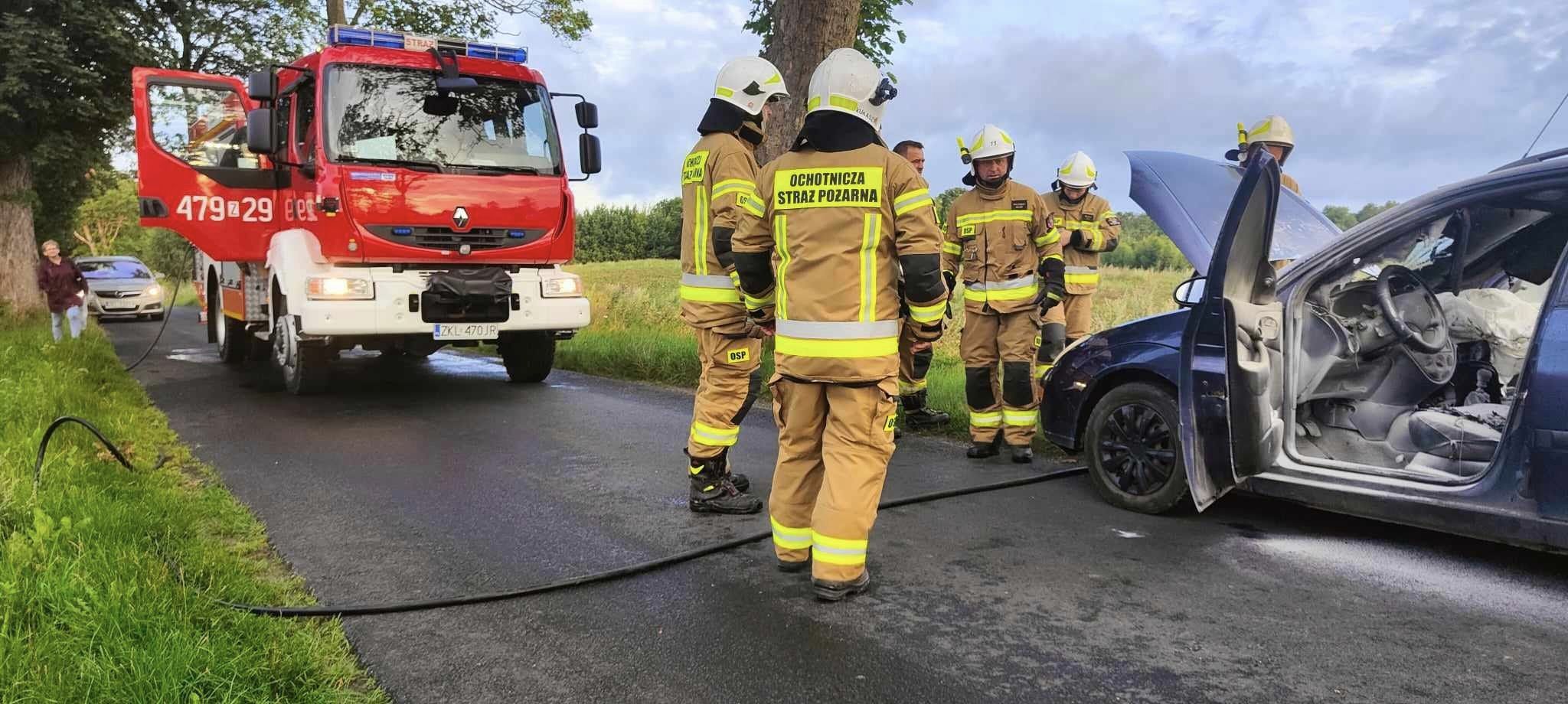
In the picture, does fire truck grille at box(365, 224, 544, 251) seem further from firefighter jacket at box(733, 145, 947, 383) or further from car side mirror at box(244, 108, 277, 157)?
firefighter jacket at box(733, 145, 947, 383)

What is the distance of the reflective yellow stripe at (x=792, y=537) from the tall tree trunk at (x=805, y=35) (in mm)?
5623

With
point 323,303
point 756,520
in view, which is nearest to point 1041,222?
point 756,520

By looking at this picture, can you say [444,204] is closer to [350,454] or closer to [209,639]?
[350,454]

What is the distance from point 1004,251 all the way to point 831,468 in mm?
2798

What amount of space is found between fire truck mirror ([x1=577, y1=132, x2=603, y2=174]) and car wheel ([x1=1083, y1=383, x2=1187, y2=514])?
504cm

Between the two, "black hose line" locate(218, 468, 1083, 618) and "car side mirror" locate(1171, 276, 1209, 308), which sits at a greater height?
"car side mirror" locate(1171, 276, 1209, 308)

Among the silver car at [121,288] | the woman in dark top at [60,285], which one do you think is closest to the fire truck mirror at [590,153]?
the woman in dark top at [60,285]

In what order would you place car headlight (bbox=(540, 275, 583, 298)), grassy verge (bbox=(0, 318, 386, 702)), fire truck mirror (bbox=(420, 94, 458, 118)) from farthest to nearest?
car headlight (bbox=(540, 275, 583, 298)), fire truck mirror (bbox=(420, 94, 458, 118)), grassy verge (bbox=(0, 318, 386, 702))

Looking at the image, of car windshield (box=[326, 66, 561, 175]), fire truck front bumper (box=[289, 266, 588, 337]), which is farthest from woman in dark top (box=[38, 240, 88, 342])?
car windshield (box=[326, 66, 561, 175])

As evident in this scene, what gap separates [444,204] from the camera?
7.72 metres

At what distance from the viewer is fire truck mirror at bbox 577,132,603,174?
834 centimetres

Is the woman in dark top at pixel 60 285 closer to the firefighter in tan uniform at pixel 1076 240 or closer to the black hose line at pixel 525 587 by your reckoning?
the black hose line at pixel 525 587

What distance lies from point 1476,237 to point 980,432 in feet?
8.39

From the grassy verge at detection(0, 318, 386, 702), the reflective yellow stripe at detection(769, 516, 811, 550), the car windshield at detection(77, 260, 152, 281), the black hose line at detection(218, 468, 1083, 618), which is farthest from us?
the car windshield at detection(77, 260, 152, 281)
